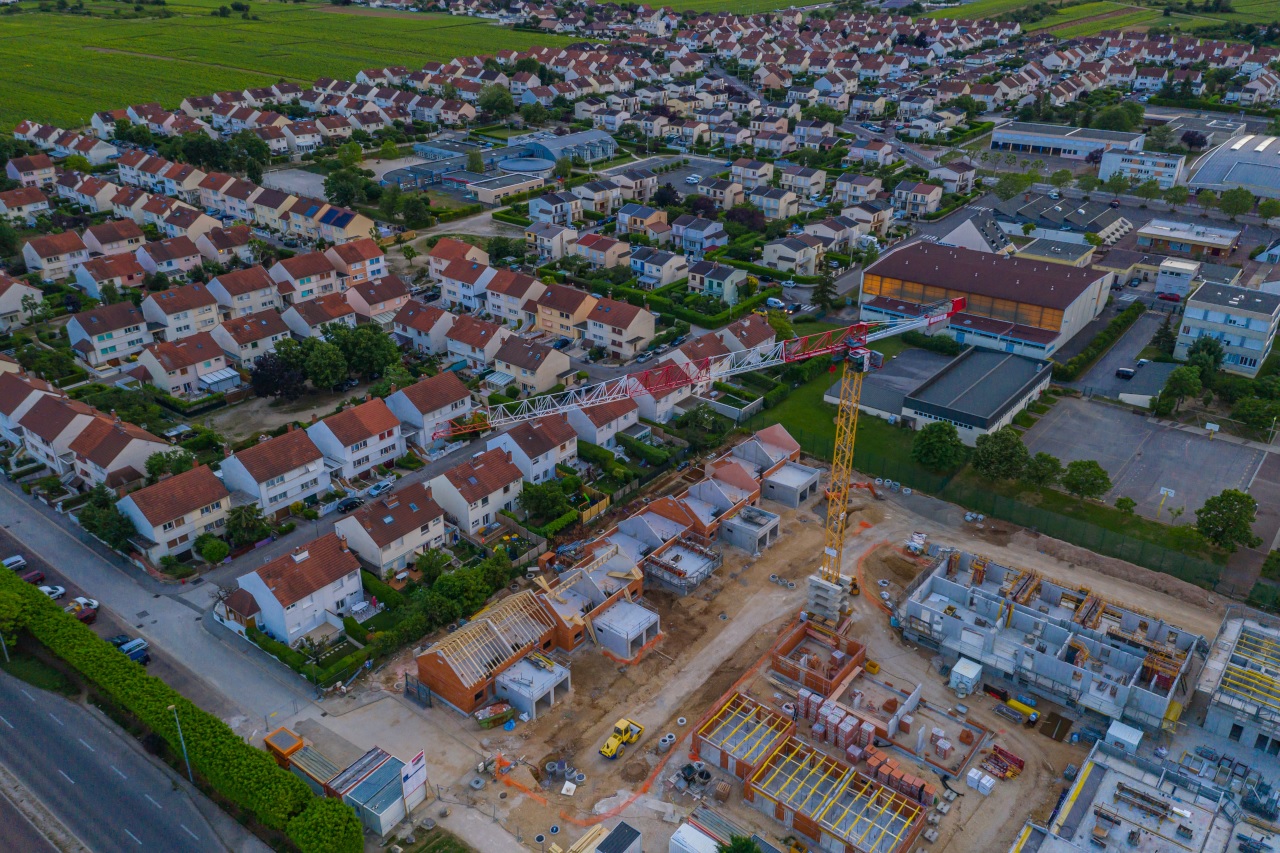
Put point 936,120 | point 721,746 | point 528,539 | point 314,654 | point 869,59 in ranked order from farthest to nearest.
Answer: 1. point 869,59
2. point 936,120
3. point 528,539
4. point 314,654
5. point 721,746

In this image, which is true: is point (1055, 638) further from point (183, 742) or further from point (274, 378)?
point (274, 378)

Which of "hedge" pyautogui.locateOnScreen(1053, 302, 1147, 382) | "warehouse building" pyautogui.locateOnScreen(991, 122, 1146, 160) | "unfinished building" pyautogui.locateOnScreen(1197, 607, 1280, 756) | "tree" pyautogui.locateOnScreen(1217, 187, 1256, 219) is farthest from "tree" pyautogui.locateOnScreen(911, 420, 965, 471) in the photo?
"warehouse building" pyautogui.locateOnScreen(991, 122, 1146, 160)

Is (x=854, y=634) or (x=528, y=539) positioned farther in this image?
(x=528, y=539)

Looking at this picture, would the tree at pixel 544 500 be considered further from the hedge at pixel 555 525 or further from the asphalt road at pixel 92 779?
the asphalt road at pixel 92 779

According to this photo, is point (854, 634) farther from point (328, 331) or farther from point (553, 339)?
point (328, 331)

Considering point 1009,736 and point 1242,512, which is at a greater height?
point 1242,512

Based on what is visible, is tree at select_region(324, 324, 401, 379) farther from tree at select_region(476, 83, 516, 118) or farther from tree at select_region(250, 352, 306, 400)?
tree at select_region(476, 83, 516, 118)

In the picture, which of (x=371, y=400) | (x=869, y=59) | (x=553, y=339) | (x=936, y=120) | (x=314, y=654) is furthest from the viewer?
(x=869, y=59)

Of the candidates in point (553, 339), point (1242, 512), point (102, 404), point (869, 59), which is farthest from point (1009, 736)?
point (869, 59)
